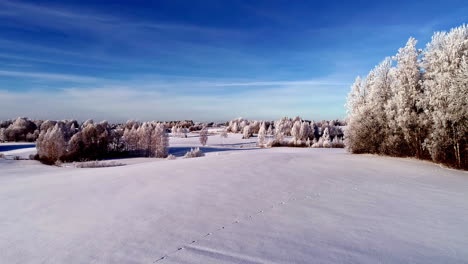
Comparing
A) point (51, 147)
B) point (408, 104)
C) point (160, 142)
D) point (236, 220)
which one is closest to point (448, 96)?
point (408, 104)

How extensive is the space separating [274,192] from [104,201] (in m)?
4.23

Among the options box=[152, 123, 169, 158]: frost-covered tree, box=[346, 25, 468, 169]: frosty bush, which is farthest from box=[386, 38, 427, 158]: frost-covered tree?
box=[152, 123, 169, 158]: frost-covered tree

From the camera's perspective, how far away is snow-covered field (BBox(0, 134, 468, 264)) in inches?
153

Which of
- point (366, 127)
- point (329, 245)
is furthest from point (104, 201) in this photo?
point (366, 127)

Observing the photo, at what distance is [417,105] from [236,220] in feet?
39.2

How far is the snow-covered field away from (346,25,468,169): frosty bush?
3023 millimetres

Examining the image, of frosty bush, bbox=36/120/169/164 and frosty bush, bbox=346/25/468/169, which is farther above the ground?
frosty bush, bbox=346/25/468/169

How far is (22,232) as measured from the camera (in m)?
4.91

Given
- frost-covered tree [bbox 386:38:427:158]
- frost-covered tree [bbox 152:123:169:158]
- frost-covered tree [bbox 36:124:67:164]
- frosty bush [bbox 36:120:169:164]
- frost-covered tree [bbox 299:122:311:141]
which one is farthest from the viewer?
frost-covered tree [bbox 299:122:311:141]

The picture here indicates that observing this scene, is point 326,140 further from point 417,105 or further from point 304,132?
point 417,105

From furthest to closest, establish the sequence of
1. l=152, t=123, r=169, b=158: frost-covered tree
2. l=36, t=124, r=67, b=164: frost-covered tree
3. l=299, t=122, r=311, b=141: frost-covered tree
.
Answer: l=299, t=122, r=311, b=141: frost-covered tree → l=152, t=123, r=169, b=158: frost-covered tree → l=36, t=124, r=67, b=164: frost-covered tree

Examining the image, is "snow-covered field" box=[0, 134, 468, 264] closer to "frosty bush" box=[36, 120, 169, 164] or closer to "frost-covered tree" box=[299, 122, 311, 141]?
"frosty bush" box=[36, 120, 169, 164]

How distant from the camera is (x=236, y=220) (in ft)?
17.1

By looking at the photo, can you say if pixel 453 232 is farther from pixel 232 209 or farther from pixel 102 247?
pixel 102 247
